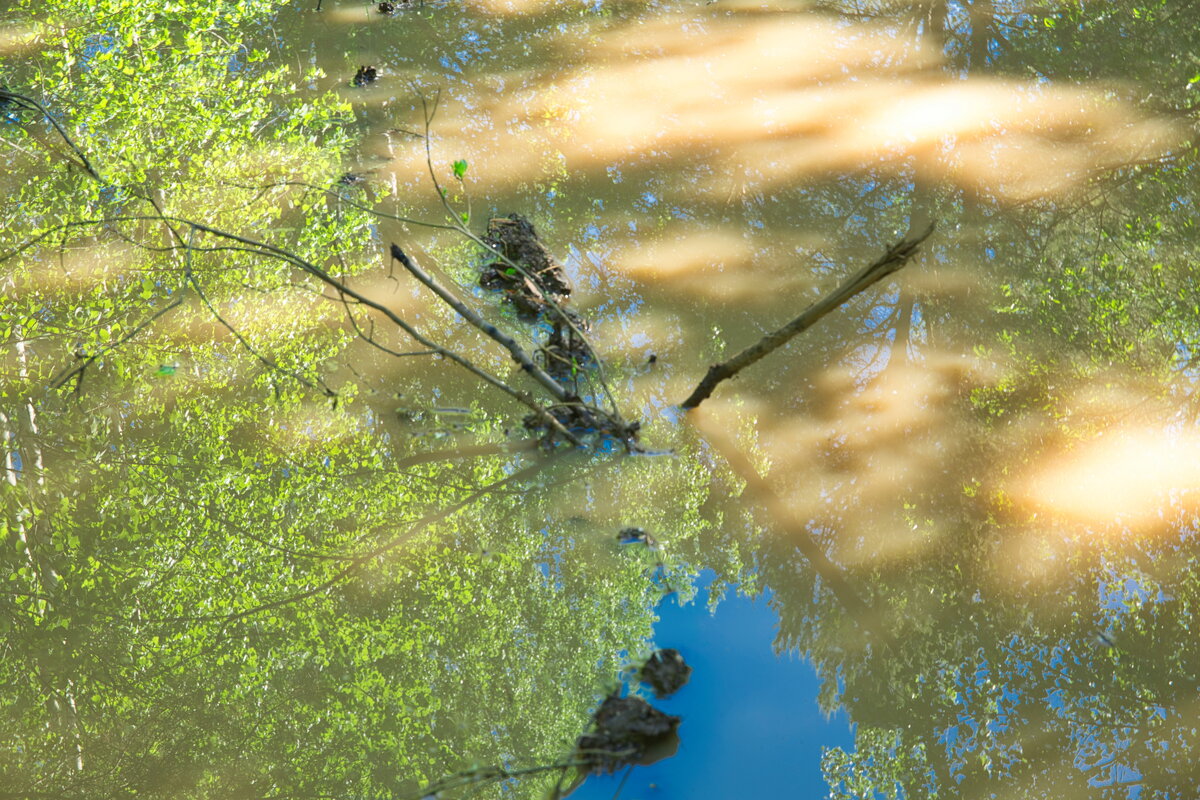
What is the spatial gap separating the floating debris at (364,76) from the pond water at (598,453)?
0.27 meters

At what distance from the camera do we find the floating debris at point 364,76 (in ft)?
18.0

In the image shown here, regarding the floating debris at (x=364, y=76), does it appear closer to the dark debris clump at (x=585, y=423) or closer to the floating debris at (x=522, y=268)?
the floating debris at (x=522, y=268)

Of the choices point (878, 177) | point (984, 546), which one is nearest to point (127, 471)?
point (984, 546)

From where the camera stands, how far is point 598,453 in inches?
114

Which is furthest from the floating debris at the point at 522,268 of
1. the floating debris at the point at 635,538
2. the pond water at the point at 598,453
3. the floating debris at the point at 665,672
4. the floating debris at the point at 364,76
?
the floating debris at the point at 364,76

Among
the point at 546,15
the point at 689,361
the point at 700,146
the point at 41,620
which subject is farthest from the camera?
the point at 546,15

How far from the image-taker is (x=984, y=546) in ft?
8.62

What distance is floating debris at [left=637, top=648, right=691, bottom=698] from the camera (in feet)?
7.34

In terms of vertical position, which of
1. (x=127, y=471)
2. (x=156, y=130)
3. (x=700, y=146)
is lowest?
(x=127, y=471)

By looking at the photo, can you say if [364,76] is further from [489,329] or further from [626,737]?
[626,737]

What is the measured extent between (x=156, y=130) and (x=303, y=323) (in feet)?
6.63

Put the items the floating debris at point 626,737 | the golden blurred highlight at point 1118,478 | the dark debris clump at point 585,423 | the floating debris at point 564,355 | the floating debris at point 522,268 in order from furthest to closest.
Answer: the floating debris at point 522,268, the floating debris at point 564,355, the dark debris clump at point 585,423, the golden blurred highlight at point 1118,478, the floating debris at point 626,737

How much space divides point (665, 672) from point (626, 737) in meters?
0.22

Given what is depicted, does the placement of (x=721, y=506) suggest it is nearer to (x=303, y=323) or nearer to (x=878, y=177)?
(x=303, y=323)
